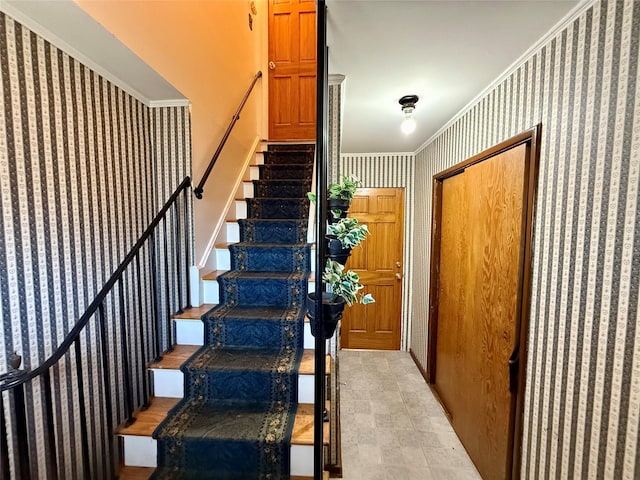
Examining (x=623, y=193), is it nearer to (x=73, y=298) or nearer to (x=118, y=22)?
(x=118, y=22)

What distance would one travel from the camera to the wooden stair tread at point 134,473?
4.46ft

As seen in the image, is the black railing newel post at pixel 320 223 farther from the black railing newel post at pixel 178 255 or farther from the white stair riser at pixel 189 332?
the black railing newel post at pixel 178 255

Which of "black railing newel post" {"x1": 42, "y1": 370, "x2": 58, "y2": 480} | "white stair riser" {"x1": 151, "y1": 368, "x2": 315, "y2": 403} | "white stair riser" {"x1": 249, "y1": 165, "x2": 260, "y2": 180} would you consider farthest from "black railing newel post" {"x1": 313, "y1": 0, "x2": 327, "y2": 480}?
"white stair riser" {"x1": 249, "y1": 165, "x2": 260, "y2": 180}

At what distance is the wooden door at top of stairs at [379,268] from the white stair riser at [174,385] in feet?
6.81

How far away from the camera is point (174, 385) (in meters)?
1.62

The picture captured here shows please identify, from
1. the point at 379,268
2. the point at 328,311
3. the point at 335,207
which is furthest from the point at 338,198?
the point at 379,268

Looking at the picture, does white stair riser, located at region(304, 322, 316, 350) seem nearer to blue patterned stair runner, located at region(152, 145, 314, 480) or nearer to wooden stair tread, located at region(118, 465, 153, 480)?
blue patterned stair runner, located at region(152, 145, 314, 480)

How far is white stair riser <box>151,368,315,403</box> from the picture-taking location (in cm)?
156

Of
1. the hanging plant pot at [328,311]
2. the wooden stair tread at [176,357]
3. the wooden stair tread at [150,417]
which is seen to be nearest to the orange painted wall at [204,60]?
the wooden stair tread at [176,357]

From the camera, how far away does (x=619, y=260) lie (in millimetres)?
971

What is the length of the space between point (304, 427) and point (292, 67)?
155 inches

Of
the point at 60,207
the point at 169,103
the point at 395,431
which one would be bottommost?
the point at 395,431

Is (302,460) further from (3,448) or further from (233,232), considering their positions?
(233,232)

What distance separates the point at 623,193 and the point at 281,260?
1805 millimetres
